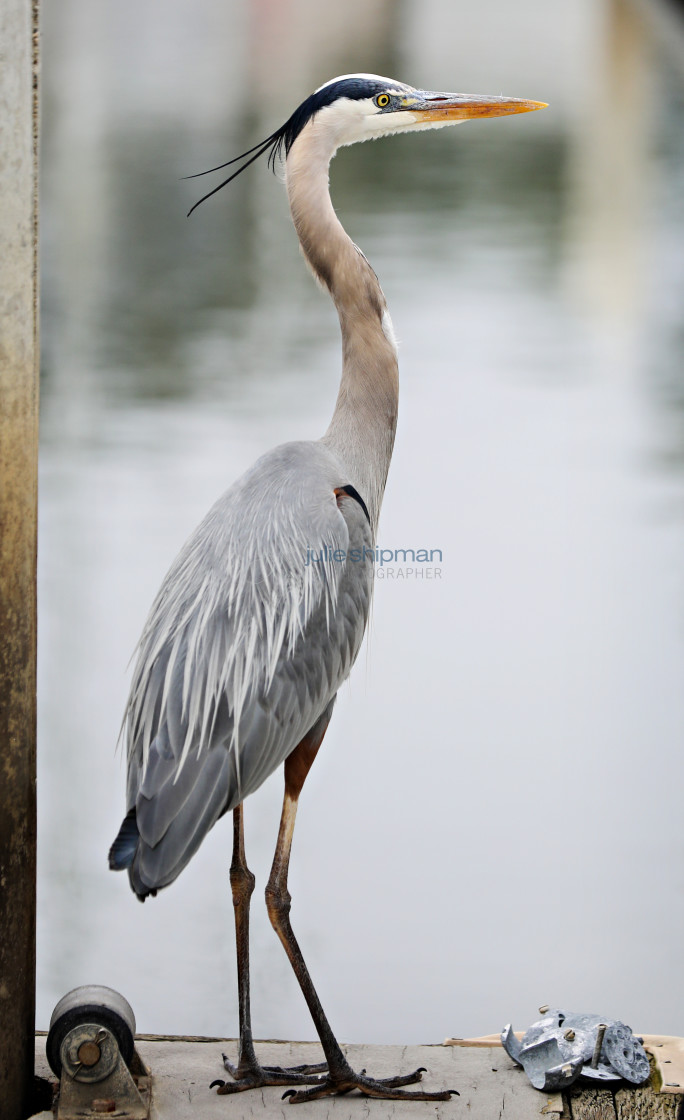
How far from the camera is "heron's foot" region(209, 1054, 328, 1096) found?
2.35m

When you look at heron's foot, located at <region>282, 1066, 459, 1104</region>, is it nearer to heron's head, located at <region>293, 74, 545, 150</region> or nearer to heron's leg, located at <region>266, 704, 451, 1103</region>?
heron's leg, located at <region>266, 704, 451, 1103</region>

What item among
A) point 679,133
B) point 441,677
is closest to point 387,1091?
point 441,677

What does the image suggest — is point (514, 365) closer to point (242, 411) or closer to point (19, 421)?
point (242, 411)

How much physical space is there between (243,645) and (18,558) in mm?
430

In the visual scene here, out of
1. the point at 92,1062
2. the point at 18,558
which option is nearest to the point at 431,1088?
the point at 92,1062

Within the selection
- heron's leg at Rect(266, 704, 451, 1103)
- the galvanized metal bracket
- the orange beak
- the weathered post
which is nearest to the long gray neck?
the orange beak

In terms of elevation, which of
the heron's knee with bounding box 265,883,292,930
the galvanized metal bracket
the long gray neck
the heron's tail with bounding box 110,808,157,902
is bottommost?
the galvanized metal bracket

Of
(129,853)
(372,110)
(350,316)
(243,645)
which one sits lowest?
(129,853)

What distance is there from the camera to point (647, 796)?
452 centimetres

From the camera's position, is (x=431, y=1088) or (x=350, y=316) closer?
(x=431, y=1088)

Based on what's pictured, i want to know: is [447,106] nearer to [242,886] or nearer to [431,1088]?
[242,886]

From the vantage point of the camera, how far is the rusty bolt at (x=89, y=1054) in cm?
220

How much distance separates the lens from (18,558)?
7.09 feet

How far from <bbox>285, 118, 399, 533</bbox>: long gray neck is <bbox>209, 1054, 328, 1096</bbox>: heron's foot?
108cm
